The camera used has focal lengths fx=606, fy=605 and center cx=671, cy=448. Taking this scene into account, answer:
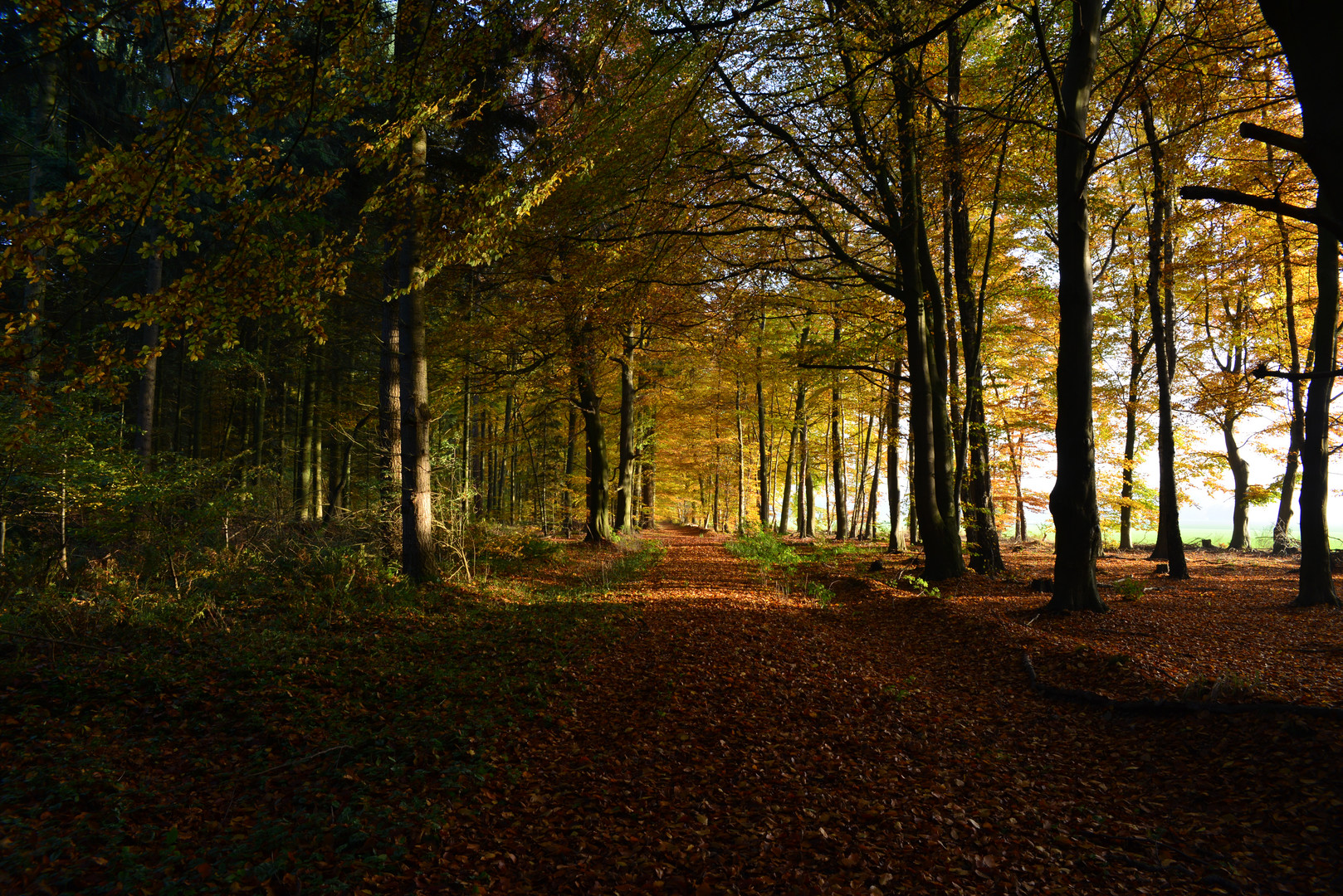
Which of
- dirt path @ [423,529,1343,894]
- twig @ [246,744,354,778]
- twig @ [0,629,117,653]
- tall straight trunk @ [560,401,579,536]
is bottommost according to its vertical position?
dirt path @ [423,529,1343,894]

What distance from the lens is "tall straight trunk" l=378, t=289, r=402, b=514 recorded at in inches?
381

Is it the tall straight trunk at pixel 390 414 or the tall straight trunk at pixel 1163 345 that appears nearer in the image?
the tall straight trunk at pixel 390 414

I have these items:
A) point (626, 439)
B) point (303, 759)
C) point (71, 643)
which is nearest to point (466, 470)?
point (71, 643)

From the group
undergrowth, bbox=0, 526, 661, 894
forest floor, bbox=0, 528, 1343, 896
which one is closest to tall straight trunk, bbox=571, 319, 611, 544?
undergrowth, bbox=0, 526, 661, 894

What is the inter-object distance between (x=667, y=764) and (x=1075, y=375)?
672 centimetres

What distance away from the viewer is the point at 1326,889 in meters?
2.73

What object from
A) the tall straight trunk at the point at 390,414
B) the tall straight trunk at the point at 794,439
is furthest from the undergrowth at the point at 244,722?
the tall straight trunk at the point at 794,439

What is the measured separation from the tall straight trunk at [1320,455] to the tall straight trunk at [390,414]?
13.2 metres

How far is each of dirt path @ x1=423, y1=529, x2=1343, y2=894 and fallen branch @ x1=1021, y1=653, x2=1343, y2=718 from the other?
10 cm

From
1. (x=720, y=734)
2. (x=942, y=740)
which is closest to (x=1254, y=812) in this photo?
(x=942, y=740)

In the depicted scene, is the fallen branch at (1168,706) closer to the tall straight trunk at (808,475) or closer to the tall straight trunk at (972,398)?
the tall straight trunk at (972,398)

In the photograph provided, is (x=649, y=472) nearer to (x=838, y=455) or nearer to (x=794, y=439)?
(x=794, y=439)

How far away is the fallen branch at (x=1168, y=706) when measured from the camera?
3.95 metres

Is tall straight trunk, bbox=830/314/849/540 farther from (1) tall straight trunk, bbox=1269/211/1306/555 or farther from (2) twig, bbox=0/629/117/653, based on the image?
(2) twig, bbox=0/629/117/653
